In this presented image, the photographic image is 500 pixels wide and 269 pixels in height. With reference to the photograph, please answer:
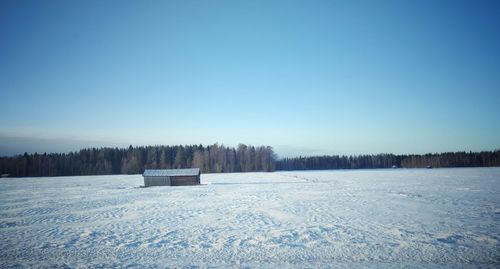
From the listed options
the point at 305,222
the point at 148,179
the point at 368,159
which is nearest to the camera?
the point at 305,222

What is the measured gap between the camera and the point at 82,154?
10194 cm

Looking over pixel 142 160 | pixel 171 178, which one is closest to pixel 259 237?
pixel 171 178

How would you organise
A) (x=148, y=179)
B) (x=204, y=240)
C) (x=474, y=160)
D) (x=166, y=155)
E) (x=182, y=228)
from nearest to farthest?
(x=204, y=240)
(x=182, y=228)
(x=148, y=179)
(x=166, y=155)
(x=474, y=160)

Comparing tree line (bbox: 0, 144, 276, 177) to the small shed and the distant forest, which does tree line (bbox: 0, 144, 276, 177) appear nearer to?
the distant forest

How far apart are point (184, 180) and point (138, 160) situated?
2370 inches

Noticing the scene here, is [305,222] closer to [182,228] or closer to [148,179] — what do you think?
[182,228]

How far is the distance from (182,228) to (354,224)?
8268 mm

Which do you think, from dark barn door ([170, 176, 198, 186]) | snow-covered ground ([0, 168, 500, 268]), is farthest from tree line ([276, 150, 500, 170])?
snow-covered ground ([0, 168, 500, 268])

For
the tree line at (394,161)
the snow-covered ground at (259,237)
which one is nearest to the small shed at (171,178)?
the snow-covered ground at (259,237)

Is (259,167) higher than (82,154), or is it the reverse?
(82,154)

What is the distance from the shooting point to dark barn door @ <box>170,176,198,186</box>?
41.5 meters

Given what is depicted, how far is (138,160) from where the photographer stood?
9419 centimetres

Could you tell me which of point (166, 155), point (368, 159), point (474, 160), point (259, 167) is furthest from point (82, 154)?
point (474, 160)

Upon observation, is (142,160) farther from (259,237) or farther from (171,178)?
(259,237)
